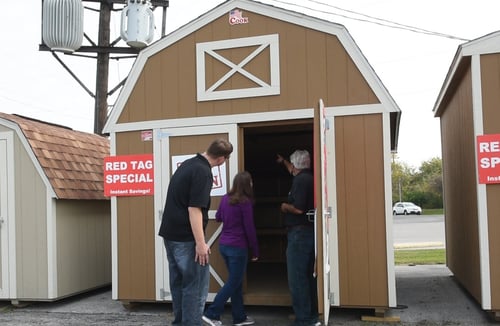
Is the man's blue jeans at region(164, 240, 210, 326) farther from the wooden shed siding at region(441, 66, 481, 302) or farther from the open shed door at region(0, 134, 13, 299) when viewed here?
the open shed door at region(0, 134, 13, 299)

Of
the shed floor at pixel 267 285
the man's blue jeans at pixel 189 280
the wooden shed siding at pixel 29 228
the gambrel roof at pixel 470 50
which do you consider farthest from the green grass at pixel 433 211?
the man's blue jeans at pixel 189 280

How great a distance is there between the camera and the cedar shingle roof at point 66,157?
6.98m

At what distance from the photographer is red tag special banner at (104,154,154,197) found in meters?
6.60

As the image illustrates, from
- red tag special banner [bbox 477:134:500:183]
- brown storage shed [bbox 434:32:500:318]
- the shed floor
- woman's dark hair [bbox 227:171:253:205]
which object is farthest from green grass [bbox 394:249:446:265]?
woman's dark hair [bbox 227:171:253:205]

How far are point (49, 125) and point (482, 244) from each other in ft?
19.0

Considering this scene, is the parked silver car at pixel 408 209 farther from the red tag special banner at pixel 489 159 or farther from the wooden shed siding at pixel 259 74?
the red tag special banner at pixel 489 159

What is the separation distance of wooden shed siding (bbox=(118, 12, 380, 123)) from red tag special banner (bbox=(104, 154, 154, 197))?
1.57 ft

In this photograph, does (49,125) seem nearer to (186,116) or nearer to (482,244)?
(186,116)

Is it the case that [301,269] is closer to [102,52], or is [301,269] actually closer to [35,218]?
[35,218]

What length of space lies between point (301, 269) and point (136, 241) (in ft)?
7.25

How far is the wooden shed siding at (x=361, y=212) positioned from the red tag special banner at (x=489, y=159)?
937 millimetres

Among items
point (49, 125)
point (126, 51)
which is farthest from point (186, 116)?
point (126, 51)

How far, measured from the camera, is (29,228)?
6.95 m

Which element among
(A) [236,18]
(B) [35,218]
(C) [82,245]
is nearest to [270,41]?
(A) [236,18]
